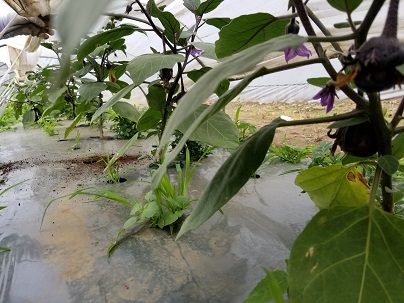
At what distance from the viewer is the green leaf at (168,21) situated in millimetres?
935

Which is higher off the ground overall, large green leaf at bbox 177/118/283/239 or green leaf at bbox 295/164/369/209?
large green leaf at bbox 177/118/283/239

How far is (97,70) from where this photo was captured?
5.51 ft

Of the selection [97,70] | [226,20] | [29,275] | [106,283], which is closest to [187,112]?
[106,283]

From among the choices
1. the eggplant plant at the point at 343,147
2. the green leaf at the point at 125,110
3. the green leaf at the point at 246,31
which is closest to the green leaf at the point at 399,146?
the eggplant plant at the point at 343,147

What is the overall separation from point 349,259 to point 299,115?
3951 mm

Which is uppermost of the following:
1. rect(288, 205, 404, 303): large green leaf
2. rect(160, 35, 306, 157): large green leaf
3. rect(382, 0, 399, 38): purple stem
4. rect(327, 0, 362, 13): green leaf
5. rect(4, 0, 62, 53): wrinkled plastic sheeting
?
rect(4, 0, 62, 53): wrinkled plastic sheeting

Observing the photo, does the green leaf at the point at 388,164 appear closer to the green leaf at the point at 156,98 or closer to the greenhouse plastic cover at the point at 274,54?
the greenhouse plastic cover at the point at 274,54

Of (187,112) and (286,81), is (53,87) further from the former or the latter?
(286,81)

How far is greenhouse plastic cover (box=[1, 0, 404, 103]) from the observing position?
241 cm

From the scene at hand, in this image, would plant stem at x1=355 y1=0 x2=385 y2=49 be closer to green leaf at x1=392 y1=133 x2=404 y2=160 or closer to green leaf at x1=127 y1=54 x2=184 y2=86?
green leaf at x1=392 y1=133 x2=404 y2=160

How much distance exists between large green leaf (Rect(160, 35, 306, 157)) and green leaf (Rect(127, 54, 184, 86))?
1.69 ft

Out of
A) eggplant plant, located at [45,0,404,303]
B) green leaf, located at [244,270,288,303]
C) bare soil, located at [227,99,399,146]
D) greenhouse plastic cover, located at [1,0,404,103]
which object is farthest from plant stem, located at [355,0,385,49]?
bare soil, located at [227,99,399,146]

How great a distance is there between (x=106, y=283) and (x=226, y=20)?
780mm

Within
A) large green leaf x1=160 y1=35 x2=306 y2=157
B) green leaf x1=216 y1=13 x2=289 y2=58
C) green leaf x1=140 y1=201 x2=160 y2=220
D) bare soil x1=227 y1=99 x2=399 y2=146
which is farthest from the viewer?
bare soil x1=227 y1=99 x2=399 y2=146
